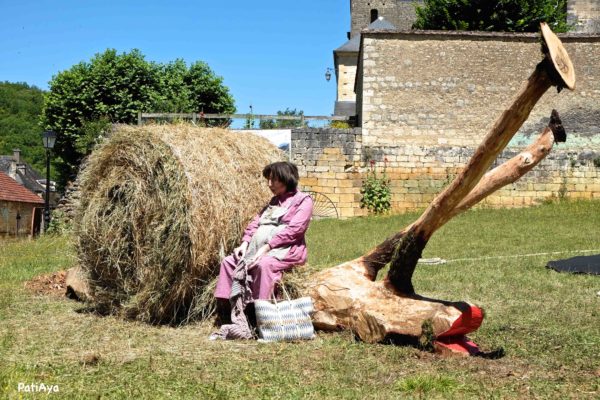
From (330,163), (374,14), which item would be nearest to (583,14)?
(330,163)

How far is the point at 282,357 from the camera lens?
4750 millimetres

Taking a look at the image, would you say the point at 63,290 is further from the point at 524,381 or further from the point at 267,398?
the point at 524,381

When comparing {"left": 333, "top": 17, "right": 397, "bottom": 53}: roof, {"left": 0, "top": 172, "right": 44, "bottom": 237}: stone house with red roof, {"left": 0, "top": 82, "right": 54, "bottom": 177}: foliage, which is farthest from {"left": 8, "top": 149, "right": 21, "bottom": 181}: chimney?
{"left": 333, "top": 17, "right": 397, "bottom": 53}: roof

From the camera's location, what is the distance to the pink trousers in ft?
18.5

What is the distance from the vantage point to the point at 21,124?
6731cm

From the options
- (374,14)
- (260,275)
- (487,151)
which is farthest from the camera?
(374,14)

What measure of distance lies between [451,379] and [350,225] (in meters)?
12.0

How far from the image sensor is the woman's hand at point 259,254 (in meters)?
5.73

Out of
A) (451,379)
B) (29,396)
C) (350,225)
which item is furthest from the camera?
(350,225)

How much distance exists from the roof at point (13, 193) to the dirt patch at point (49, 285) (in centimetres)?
3333

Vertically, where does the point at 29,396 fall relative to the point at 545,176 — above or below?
below

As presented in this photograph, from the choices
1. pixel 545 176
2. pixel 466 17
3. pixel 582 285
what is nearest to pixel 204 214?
pixel 582 285

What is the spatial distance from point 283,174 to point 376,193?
13.7 metres

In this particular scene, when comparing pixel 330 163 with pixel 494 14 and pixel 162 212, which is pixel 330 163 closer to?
pixel 494 14
